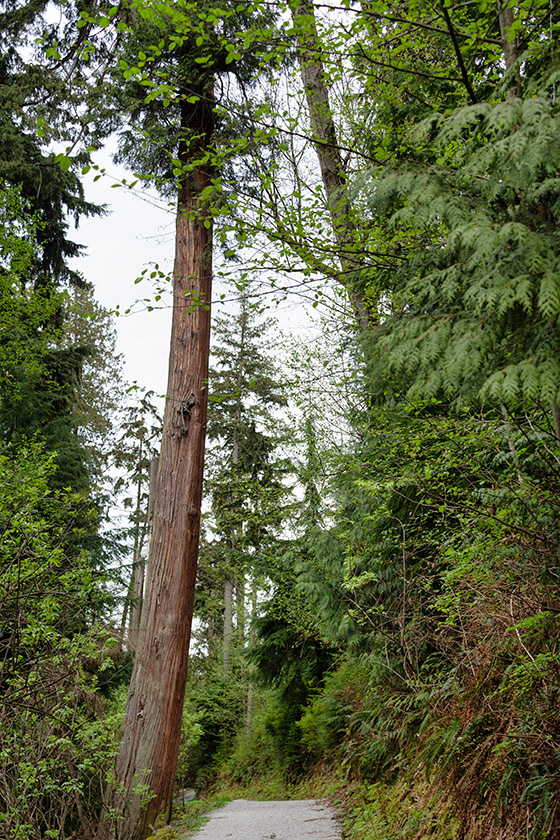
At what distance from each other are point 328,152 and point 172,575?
176 inches

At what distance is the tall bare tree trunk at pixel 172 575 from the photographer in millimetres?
5309

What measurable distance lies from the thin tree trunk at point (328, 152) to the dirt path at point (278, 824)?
4937 mm

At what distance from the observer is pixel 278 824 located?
6285 mm

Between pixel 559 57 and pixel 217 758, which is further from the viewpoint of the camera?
pixel 217 758

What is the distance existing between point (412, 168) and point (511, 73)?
0.59 m

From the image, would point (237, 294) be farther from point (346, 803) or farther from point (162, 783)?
point (346, 803)

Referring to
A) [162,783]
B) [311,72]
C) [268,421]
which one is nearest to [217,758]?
[268,421]

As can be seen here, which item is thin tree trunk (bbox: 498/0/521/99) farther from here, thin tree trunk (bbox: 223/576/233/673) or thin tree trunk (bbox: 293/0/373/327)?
thin tree trunk (bbox: 223/576/233/673)

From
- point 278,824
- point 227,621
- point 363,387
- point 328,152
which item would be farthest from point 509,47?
point 227,621

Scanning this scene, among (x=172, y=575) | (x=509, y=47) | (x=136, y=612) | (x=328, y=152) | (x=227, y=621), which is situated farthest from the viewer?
(x=227, y=621)

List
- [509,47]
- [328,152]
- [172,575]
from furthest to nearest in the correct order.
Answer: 1. [172,575]
2. [328,152]
3. [509,47]

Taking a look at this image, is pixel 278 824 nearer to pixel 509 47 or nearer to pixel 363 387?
pixel 363 387

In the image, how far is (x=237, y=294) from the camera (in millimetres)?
4781

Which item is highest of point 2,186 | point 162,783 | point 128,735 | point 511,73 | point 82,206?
point 82,206
